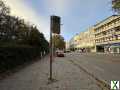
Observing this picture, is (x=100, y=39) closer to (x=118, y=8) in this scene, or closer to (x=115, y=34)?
(x=115, y=34)

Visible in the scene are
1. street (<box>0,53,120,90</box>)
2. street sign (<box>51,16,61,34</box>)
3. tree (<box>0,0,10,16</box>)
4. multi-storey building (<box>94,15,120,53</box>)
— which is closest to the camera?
street (<box>0,53,120,90</box>)

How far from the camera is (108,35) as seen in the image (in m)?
94.3

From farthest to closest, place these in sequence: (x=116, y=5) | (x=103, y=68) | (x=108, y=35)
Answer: (x=108, y=35), (x=116, y=5), (x=103, y=68)

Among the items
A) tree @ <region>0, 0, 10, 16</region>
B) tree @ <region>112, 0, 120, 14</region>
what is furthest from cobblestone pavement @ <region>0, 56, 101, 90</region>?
tree @ <region>0, 0, 10, 16</region>

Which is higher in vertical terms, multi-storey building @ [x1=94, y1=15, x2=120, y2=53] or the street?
multi-storey building @ [x1=94, y1=15, x2=120, y2=53]

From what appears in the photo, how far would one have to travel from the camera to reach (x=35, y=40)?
127ft

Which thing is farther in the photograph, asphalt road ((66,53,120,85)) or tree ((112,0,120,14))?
tree ((112,0,120,14))

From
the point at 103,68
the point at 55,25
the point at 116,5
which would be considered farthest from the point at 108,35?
the point at 55,25

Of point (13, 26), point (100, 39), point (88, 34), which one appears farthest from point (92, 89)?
point (88, 34)

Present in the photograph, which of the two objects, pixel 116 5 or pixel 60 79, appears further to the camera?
pixel 116 5

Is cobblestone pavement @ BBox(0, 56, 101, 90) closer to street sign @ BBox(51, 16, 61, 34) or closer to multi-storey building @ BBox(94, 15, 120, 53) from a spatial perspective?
street sign @ BBox(51, 16, 61, 34)

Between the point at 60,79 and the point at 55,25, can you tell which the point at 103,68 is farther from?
the point at 55,25

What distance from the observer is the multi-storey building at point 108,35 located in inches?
3324

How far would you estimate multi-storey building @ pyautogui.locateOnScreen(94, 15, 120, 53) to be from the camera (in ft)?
277
